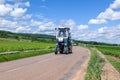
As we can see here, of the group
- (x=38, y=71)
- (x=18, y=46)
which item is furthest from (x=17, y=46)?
(x=38, y=71)

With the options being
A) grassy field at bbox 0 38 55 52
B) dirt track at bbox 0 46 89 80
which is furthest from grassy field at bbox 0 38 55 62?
dirt track at bbox 0 46 89 80

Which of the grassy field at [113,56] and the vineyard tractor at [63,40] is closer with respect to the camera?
the grassy field at [113,56]

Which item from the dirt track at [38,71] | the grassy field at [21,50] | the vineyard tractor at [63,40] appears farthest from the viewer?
the vineyard tractor at [63,40]

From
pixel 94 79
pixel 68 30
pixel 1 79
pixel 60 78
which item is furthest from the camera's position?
pixel 68 30

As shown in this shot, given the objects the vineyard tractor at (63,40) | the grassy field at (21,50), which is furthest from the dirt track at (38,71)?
the vineyard tractor at (63,40)

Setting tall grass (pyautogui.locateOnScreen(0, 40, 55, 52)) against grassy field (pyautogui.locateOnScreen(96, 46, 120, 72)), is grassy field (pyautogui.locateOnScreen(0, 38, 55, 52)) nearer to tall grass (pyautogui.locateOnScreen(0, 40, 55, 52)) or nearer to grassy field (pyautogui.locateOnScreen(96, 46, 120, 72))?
tall grass (pyautogui.locateOnScreen(0, 40, 55, 52))

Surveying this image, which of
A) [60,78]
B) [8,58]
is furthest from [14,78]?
[8,58]

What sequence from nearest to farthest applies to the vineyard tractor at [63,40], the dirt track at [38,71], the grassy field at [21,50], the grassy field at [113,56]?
the dirt track at [38,71] < the grassy field at [113,56] < the grassy field at [21,50] < the vineyard tractor at [63,40]

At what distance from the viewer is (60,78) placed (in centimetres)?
1639

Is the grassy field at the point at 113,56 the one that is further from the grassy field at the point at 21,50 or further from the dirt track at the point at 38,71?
the grassy field at the point at 21,50

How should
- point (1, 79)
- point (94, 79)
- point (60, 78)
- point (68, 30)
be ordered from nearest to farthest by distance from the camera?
point (94, 79)
point (1, 79)
point (60, 78)
point (68, 30)

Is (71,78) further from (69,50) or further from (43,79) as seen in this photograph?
(69,50)

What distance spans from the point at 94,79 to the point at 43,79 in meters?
3.17

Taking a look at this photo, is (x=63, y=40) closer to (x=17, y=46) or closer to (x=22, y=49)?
(x=22, y=49)
